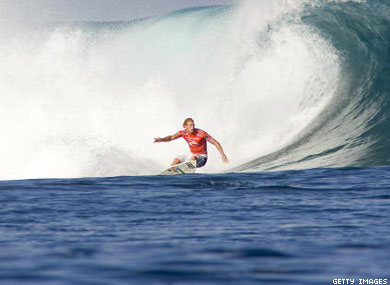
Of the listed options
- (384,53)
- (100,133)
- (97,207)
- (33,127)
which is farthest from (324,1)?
(97,207)

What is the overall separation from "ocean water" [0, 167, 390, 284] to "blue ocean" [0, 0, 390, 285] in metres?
0.03

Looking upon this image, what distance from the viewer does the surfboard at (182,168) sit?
14.4 metres

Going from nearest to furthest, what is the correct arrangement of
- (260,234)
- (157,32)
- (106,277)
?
(106,277)
(260,234)
(157,32)

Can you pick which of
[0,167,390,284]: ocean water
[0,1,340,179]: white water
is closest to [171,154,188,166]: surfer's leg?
[0,1,340,179]: white water

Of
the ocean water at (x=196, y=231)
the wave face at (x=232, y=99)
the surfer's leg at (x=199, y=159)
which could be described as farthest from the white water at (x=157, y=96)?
the ocean water at (x=196, y=231)

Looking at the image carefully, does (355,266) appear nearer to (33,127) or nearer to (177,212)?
(177,212)

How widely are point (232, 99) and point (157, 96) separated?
2780 millimetres

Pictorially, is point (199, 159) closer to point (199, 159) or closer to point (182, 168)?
point (199, 159)

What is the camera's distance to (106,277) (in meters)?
5.67

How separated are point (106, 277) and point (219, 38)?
56.8 feet

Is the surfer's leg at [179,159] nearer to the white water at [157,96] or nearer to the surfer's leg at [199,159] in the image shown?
the surfer's leg at [199,159]

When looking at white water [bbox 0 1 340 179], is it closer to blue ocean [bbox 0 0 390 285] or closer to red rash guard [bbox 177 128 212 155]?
blue ocean [bbox 0 0 390 285]

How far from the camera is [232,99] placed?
19891 mm

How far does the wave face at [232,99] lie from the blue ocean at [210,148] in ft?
0.16
